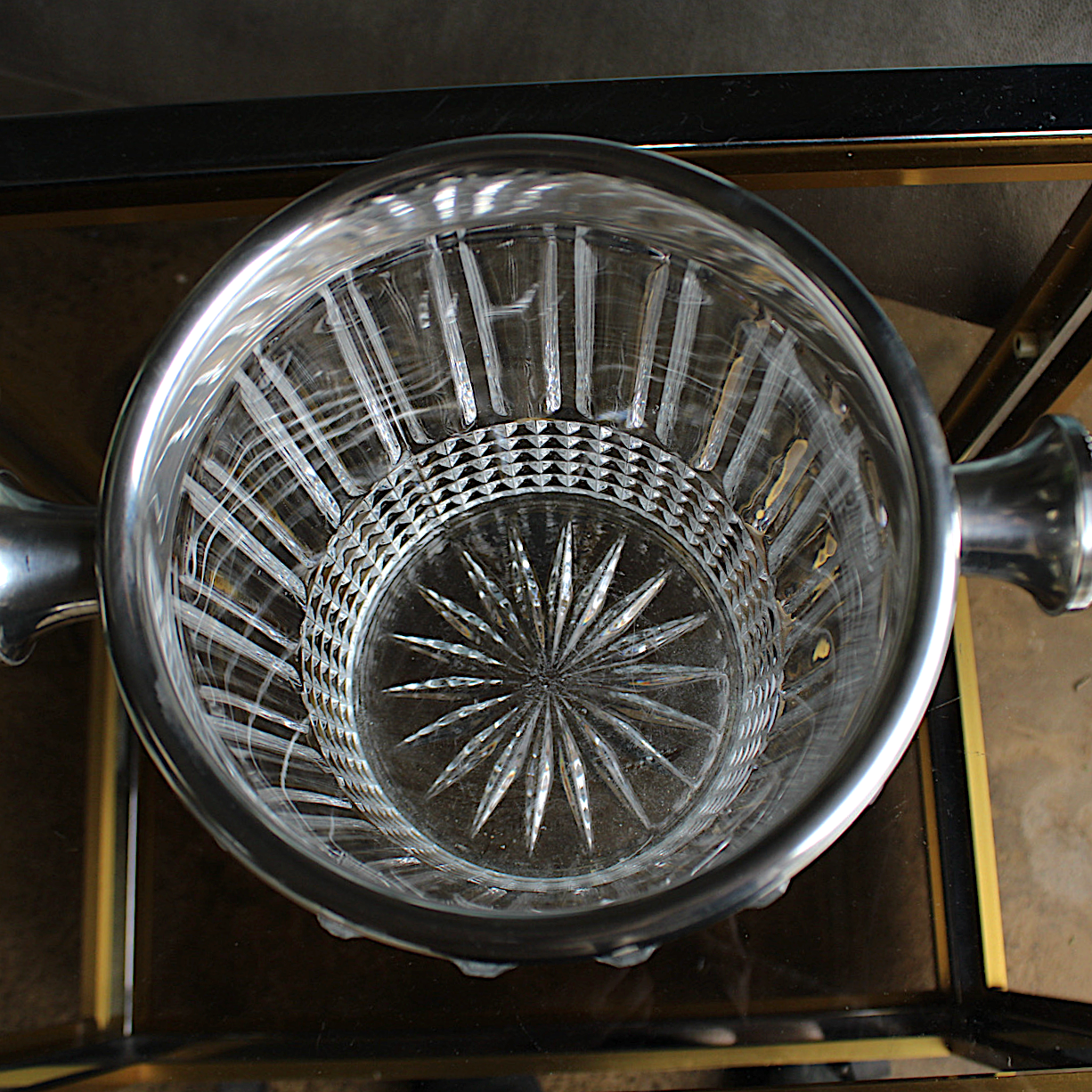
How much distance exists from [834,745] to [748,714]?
7 cm

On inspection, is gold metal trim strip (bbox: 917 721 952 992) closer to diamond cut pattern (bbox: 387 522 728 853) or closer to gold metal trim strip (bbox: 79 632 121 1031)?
diamond cut pattern (bbox: 387 522 728 853)

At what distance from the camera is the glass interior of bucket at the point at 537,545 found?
200 millimetres

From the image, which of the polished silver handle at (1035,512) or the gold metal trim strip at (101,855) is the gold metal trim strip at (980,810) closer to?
the polished silver handle at (1035,512)

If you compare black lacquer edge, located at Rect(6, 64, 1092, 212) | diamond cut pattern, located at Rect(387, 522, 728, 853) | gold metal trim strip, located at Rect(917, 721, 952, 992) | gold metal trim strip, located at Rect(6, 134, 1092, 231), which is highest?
black lacquer edge, located at Rect(6, 64, 1092, 212)

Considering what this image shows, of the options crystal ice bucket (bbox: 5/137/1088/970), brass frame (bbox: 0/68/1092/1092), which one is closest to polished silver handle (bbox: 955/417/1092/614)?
crystal ice bucket (bbox: 5/137/1088/970)

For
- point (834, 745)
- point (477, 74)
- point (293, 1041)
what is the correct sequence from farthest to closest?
point (477, 74) → point (293, 1041) → point (834, 745)

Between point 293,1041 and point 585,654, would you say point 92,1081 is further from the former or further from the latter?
point 585,654

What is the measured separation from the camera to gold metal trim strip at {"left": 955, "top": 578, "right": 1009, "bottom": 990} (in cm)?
30

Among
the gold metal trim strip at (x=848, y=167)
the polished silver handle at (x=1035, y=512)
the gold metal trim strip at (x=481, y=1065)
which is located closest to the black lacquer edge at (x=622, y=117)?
the gold metal trim strip at (x=848, y=167)

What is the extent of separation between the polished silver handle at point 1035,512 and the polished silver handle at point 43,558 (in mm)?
197

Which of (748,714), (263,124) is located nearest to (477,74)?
(263,124)

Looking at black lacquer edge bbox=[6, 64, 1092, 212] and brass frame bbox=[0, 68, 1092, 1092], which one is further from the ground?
black lacquer edge bbox=[6, 64, 1092, 212]

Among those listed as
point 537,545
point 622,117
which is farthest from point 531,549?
point 622,117

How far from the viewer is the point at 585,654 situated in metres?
0.29
